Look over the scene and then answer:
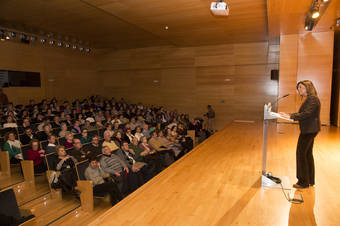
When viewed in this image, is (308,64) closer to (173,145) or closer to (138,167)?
(173,145)

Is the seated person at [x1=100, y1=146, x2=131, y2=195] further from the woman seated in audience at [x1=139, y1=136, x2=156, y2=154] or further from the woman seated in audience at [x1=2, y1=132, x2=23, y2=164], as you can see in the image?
the woman seated in audience at [x1=2, y1=132, x2=23, y2=164]

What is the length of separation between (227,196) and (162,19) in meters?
5.08

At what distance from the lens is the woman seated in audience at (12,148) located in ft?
13.1

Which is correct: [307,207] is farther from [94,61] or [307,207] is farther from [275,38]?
[94,61]

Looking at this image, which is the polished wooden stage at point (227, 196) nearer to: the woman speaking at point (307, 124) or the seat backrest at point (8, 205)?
the woman speaking at point (307, 124)

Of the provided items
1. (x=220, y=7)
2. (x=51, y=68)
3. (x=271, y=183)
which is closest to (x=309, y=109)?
(x=271, y=183)

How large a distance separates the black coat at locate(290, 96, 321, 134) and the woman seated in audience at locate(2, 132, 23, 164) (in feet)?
13.9

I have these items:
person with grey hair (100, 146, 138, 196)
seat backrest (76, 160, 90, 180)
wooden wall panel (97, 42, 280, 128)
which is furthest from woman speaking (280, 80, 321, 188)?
wooden wall panel (97, 42, 280, 128)

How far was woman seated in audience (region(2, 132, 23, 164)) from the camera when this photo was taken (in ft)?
13.1

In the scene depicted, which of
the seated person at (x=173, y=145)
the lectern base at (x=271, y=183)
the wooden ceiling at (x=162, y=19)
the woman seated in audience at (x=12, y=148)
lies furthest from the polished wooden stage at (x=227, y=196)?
the wooden ceiling at (x=162, y=19)

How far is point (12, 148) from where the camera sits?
13.7 ft

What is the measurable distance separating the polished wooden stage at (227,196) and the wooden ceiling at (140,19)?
3.47 meters

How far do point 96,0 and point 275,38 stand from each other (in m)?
6.09

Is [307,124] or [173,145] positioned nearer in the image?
[307,124]
